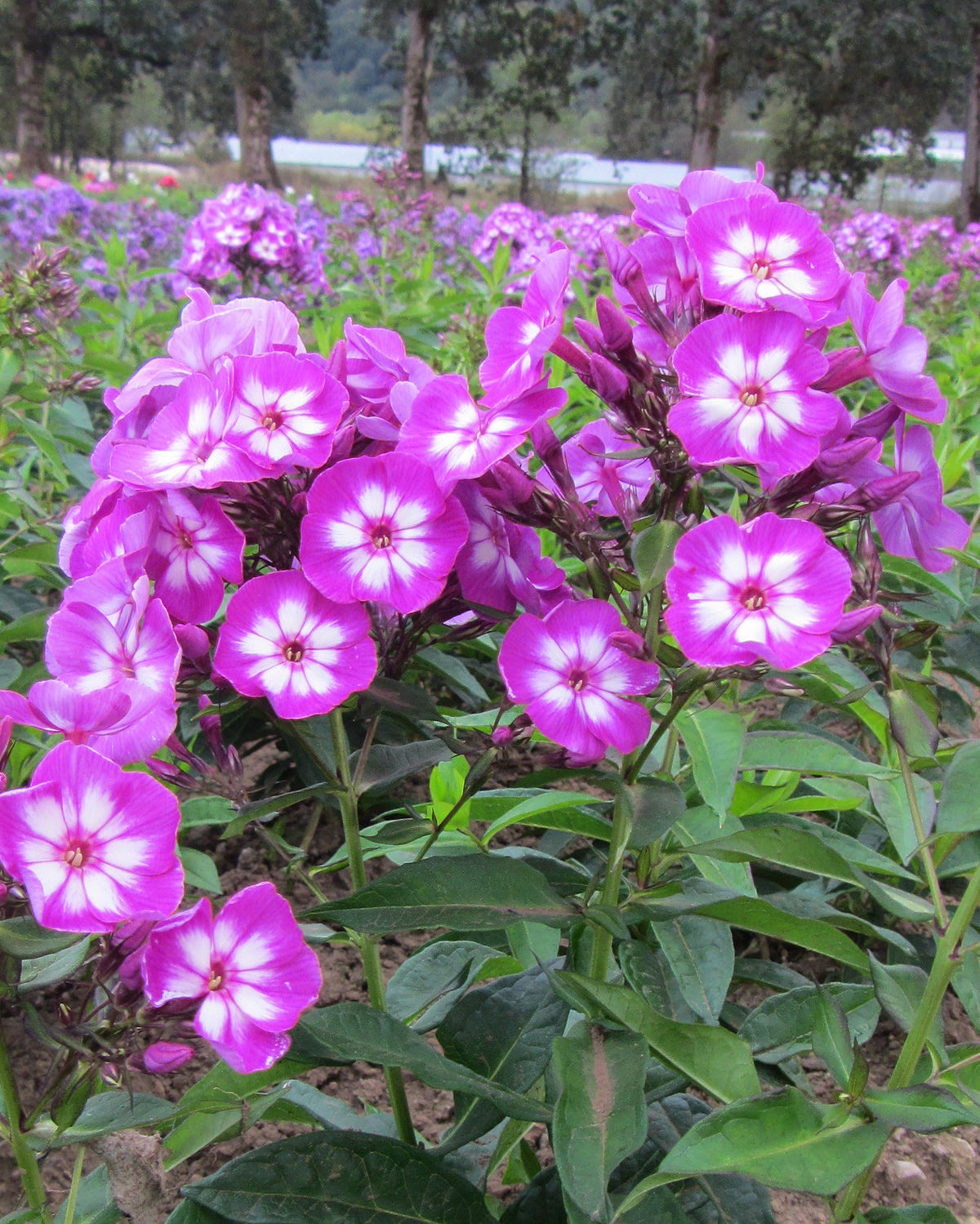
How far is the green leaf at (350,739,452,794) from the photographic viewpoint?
1044 millimetres

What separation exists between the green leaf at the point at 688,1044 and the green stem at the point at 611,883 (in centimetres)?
5

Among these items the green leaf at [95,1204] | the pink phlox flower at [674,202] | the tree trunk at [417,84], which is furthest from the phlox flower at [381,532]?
the tree trunk at [417,84]

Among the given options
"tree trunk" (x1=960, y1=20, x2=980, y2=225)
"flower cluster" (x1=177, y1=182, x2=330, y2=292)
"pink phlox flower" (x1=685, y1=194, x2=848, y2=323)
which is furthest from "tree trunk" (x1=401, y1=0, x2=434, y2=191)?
"pink phlox flower" (x1=685, y1=194, x2=848, y2=323)

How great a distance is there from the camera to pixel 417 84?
55.5ft

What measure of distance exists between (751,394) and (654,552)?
0.16 metres

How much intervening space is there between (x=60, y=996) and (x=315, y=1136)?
1.02 metres

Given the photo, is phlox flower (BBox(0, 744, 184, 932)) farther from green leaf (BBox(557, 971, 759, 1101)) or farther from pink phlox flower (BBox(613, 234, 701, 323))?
pink phlox flower (BBox(613, 234, 701, 323))

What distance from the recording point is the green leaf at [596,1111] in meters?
0.86

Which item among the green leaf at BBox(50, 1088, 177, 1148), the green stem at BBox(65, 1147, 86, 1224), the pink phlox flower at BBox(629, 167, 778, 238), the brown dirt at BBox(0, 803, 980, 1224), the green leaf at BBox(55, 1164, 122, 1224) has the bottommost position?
the brown dirt at BBox(0, 803, 980, 1224)

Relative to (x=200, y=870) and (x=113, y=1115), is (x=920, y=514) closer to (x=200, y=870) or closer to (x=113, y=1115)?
(x=113, y=1115)

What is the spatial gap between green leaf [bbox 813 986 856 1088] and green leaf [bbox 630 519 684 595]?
42 centimetres

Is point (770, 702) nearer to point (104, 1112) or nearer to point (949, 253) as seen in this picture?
point (104, 1112)

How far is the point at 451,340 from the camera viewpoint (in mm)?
2779

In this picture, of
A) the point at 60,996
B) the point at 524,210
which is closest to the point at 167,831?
the point at 60,996
